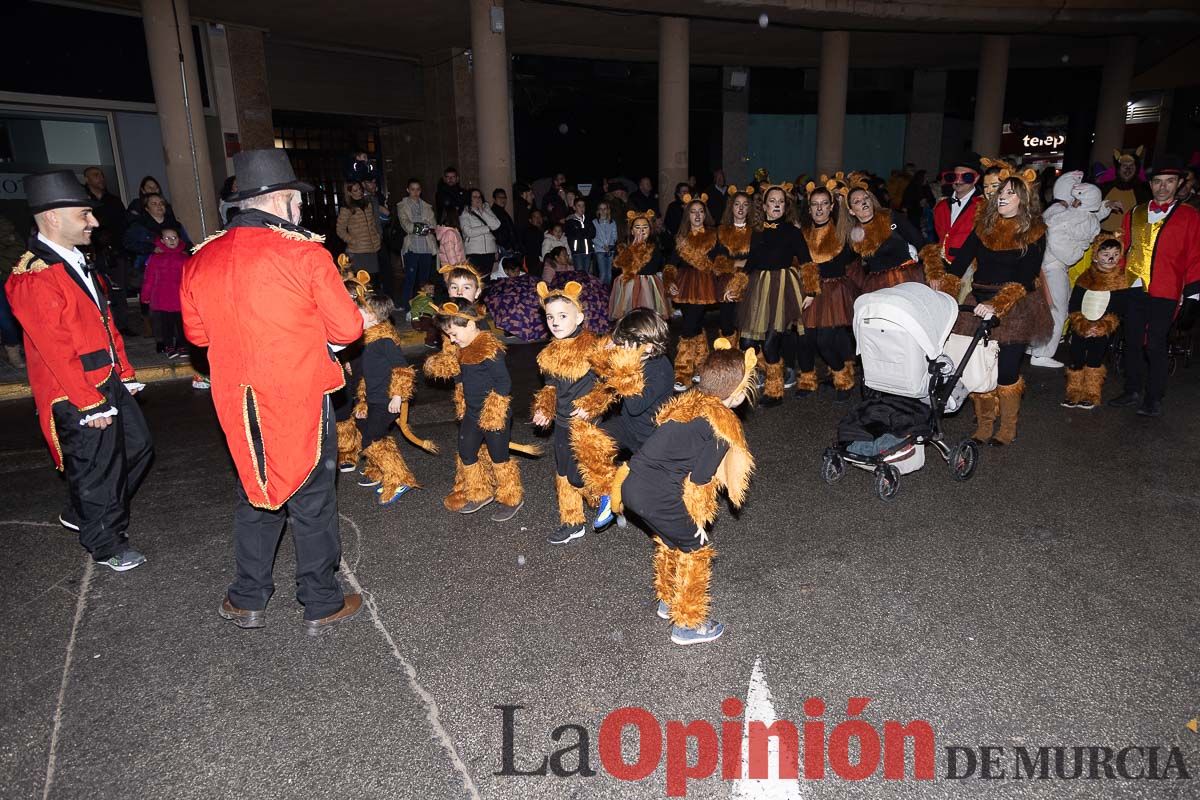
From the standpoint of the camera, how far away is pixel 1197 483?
5.89 m

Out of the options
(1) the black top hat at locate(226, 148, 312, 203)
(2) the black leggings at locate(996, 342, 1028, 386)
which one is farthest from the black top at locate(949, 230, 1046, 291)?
(1) the black top hat at locate(226, 148, 312, 203)

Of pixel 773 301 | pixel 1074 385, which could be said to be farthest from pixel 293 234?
pixel 1074 385

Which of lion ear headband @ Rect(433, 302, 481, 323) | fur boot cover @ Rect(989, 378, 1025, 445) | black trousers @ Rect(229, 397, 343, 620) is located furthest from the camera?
fur boot cover @ Rect(989, 378, 1025, 445)

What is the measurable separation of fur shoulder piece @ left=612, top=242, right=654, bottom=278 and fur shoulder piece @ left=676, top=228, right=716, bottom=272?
0.60m

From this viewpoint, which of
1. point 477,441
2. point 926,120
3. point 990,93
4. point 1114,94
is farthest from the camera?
point 926,120

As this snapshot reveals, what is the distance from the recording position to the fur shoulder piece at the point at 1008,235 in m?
6.35

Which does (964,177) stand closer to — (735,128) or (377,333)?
(377,333)

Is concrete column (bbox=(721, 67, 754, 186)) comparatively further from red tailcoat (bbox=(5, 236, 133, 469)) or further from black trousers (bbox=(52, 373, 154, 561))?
red tailcoat (bbox=(5, 236, 133, 469))

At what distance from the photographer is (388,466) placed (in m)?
5.82

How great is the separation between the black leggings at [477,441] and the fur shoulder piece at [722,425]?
1784mm

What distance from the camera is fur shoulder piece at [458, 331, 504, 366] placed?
5254mm

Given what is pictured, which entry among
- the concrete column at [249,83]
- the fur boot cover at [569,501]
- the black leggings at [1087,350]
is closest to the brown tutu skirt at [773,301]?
the black leggings at [1087,350]

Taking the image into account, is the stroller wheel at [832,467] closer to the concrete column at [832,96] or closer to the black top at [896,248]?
the black top at [896,248]

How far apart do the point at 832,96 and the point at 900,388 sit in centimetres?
1572
